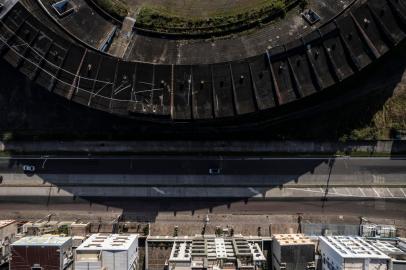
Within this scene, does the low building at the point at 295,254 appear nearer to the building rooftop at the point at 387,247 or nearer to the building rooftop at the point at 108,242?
the building rooftop at the point at 387,247

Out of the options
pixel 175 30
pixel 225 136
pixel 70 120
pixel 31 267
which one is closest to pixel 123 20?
pixel 175 30

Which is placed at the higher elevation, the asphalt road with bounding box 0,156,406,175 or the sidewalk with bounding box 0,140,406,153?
the sidewalk with bounding box 0,140,406,153

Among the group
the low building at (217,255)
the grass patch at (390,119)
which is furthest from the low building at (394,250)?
the low building at (217,255)

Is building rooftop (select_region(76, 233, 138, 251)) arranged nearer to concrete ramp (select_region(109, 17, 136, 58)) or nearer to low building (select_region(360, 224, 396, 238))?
concrete ramp (select_region(109, 17, 136, 58))

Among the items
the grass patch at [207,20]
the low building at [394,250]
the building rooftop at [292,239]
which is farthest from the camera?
the grass patch at [207,20]

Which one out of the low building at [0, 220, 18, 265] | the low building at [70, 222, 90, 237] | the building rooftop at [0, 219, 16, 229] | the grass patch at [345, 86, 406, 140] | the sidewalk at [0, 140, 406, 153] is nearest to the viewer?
the low building at [0, 220, 18, 265]

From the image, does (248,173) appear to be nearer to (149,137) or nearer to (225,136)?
(225,136)

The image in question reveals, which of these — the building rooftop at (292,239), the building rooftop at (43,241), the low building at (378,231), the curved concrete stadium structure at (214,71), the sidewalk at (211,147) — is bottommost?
the building rooftop at (43,241)

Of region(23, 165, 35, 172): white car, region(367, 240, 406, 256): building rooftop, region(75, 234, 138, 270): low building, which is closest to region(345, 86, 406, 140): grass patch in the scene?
region(367, 240, 406, 256): building rooftop

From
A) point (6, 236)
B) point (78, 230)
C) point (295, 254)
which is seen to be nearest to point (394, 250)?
point (295, 254)
